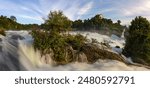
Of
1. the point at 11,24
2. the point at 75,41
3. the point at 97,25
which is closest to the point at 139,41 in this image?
the point at 75,41

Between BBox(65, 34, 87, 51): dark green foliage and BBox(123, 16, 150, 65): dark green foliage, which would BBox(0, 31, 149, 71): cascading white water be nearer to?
BBox(65, 34, 87, 51): dark green foliage

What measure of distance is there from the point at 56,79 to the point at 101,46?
8.37 meters

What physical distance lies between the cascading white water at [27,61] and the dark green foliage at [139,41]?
190 cm

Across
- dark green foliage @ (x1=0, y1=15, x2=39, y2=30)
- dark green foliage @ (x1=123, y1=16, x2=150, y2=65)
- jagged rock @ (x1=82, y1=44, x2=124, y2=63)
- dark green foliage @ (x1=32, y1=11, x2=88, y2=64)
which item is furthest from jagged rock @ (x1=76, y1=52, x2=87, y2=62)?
dark green foliage @ (x1=0, y1=15, x2=39, y2=30)

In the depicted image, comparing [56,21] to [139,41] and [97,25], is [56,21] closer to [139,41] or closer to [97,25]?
[139,41]

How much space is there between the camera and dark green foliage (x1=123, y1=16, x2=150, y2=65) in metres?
26.9

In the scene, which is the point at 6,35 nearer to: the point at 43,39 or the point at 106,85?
the point at 43,39

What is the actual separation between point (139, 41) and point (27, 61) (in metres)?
7.64

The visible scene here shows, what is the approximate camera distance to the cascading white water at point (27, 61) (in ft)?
75.4

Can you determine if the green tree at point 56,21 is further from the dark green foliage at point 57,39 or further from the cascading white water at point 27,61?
the cascading white water at point 27,61

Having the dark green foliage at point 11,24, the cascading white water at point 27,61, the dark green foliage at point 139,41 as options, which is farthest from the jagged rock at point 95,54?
the dark green foliage at point 11,24

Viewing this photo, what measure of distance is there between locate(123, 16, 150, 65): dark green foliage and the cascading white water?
190 cm

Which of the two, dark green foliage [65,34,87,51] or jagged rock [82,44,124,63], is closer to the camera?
jagged rock [82,44,124,63]

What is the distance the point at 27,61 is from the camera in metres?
23.7
